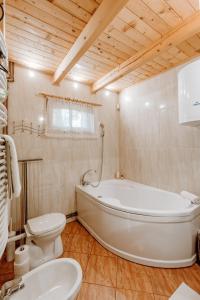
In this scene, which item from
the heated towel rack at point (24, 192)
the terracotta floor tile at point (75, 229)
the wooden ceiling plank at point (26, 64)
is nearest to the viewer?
the wooden ceiling plank at point (26, 64)

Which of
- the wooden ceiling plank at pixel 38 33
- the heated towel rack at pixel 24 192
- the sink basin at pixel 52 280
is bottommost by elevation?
the sink basin at pixel 52 280

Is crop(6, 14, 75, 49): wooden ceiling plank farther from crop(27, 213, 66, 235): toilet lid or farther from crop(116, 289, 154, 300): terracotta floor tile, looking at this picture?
crop(116, 289, 154, 300): terracotta floor tile

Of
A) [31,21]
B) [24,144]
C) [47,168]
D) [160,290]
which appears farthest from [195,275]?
[31,21]

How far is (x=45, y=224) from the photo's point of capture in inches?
69.7

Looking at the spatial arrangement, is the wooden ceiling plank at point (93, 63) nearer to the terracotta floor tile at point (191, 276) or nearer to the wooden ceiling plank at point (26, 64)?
the wooden ceiling plank at point (26, 64)

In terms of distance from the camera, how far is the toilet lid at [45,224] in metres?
1.66

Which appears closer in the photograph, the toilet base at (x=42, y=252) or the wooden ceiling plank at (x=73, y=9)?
the wooden ceiling plank at (x=73, y=9)

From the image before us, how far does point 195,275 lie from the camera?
5.09 ft

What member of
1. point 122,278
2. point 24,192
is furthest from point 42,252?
point 122,278

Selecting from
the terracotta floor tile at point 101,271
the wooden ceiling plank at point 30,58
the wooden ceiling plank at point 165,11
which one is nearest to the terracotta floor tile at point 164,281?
the terracotta floor tile at point 101,271

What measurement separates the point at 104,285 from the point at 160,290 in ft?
1.65

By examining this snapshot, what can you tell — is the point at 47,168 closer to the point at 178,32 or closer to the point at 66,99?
the point at 66,99

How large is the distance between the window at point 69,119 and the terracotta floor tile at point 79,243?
156 centimetres

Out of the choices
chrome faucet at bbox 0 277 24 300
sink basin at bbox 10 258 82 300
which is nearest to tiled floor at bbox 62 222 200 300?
sink basin at bbox 10 258 82 300
